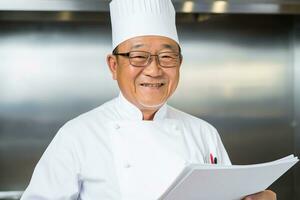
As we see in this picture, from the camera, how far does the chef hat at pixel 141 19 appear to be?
1074 millimetres

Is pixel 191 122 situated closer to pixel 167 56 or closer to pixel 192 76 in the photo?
pixel 167 56

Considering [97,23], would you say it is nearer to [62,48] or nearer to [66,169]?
[62,48]

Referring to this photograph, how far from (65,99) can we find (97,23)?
32cm

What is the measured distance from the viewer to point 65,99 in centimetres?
183

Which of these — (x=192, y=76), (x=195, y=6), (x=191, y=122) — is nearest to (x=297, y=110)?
(x=192, y=76)

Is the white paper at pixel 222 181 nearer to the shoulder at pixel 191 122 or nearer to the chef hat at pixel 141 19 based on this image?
the shoulder at pixel 191 122

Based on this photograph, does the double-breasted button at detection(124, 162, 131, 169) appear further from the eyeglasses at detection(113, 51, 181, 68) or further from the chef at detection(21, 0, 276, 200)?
the eyeglasses at detection(113, 51, 181, 68)

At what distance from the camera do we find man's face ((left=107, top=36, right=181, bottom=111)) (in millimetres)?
1032

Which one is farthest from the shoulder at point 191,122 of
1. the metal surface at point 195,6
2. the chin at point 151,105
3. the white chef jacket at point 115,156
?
the metal surface at point 195,6

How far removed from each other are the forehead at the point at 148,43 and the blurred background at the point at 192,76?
1.79 feet

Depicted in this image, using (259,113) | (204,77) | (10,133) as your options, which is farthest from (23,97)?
(259,113)

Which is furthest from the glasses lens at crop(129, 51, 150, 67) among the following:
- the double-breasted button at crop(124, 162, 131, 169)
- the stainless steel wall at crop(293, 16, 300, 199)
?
the stainless steel wall at crop(293, 16, 300, 199)

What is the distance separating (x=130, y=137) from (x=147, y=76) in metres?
0.16

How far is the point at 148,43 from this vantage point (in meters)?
1.05
